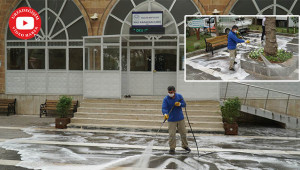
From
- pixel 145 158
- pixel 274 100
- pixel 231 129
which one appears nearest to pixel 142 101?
pixel 231 129

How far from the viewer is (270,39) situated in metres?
8.15

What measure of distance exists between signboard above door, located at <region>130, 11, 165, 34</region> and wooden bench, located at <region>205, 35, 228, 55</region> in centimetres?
715

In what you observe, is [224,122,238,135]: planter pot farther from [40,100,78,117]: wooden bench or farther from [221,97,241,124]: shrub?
[40,100,78,117]: wooden bench

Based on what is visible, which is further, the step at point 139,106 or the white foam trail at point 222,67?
the step at point 139,106

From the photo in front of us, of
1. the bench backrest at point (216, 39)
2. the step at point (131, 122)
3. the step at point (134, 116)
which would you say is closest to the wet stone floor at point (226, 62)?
the bench backrest at point (216, 39)

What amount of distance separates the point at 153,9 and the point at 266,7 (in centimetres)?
567

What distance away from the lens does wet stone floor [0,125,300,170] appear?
785 centimetres

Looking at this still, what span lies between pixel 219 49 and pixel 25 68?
496 inches

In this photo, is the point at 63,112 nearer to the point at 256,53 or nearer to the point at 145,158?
the point at 145,158

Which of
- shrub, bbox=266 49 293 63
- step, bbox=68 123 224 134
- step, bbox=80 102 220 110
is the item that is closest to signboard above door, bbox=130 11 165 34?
step, bbox=80 102 220 110

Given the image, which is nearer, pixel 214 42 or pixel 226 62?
pixel 226 62

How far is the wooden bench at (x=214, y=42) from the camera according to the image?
8.30 m

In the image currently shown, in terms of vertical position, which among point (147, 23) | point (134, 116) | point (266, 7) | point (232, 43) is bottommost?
point (134, 116)

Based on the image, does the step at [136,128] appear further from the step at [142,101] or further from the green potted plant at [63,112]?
the step at [142,101]
